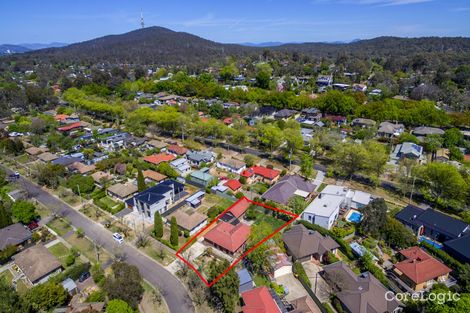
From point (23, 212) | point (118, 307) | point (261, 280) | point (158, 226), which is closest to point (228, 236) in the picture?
point (261, 280)

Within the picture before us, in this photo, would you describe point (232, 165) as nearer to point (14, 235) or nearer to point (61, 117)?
point (14, 235)

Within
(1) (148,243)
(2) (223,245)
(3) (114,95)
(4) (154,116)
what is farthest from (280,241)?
(3) (114,95)

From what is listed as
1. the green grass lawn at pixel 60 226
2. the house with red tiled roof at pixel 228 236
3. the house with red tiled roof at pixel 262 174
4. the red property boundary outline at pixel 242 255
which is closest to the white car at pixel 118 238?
the green grass lawn at pixel 60 226

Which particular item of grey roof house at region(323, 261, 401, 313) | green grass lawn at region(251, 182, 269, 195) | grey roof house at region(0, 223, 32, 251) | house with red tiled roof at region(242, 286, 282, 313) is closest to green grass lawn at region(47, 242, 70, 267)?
grey roof house at region(0, 223, 32, 251)

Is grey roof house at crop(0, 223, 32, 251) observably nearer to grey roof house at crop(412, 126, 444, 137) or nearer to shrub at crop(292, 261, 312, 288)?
shrub at crop(292, 261, 312, 288)

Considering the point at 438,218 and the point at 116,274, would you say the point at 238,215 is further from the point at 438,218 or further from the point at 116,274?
the point at 438,218

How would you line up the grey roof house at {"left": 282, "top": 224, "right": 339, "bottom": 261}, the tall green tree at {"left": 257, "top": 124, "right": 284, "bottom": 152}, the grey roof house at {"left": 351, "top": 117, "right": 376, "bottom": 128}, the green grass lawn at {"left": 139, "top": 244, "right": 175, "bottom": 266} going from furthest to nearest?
the grey roof house at {"left": 351, "top": 117, "right": 376, "bottom": 128}, the tall green tree at {"left": 257, "top": 124, "right": 284, "bottom": 152}, the green grass lawn at {"left": 139, "top": 244, "right": 175, "bottom": 266}, the grey roof house at {"left": 282, "top": 224, "right": 339, "bottom": 261}
